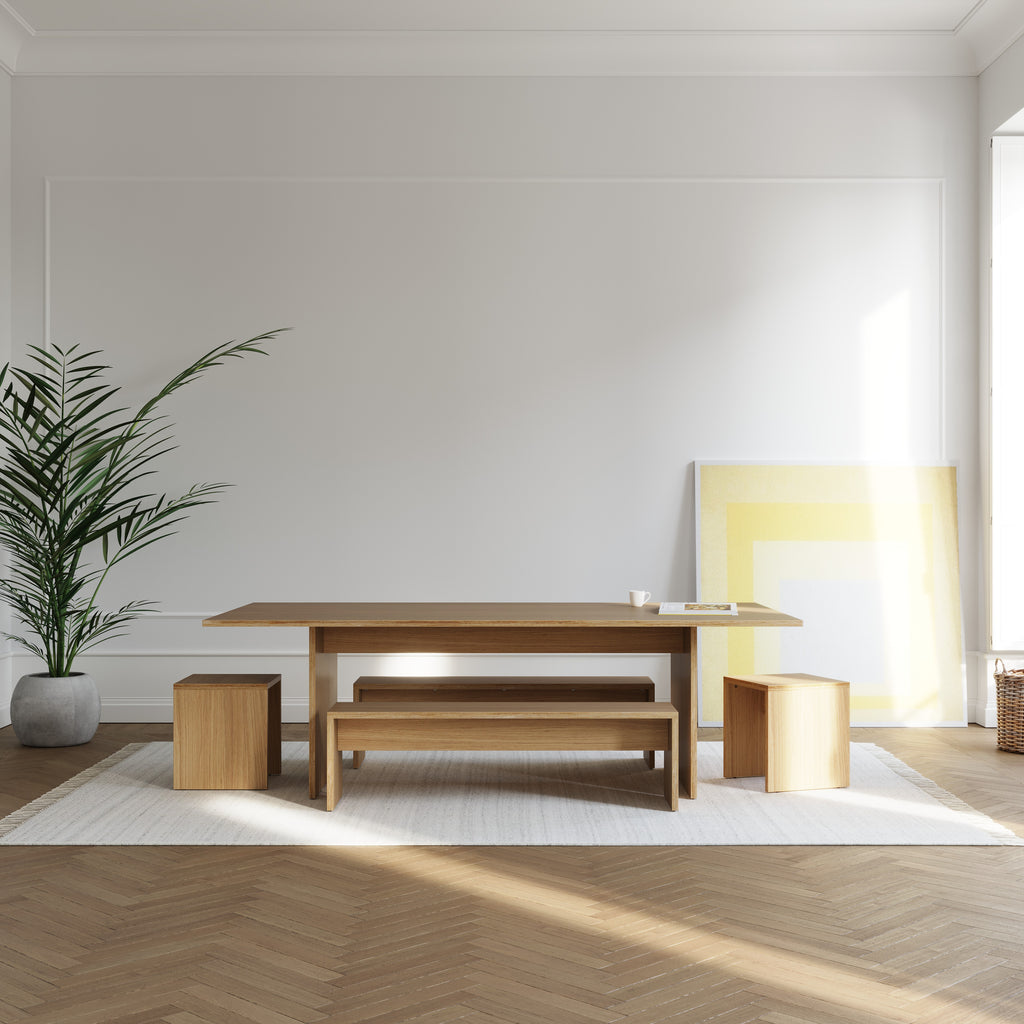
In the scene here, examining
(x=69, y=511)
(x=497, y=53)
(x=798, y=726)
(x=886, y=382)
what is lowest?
(x=798, y=726)

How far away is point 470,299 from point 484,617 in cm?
240

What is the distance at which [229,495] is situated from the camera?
578cm

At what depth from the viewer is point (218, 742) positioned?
4309mm

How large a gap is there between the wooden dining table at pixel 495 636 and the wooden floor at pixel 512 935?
2.49 ft

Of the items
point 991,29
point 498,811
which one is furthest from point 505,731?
point 991,29

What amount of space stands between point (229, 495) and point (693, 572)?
271 cm

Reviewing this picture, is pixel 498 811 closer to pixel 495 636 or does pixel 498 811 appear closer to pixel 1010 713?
pixel 495 636

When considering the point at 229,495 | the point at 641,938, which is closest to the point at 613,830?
the point at 641,938

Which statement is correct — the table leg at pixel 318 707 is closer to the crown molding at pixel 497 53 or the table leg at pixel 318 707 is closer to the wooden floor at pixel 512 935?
the wooden floor at pixel 512 935

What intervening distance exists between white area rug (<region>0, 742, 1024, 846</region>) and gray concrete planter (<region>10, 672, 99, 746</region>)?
45 centimetres

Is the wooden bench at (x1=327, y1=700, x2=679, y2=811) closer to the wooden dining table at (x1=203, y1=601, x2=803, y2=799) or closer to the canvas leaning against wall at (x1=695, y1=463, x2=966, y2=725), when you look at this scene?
the wooden dining table at (x1=203, y1=601, x2=803, y2=799)

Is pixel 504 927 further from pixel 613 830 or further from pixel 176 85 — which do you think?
pixel 176 85

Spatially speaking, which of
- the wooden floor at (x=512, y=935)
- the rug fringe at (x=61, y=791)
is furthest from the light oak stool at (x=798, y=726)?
the rug fringe at (x=61, y=791)

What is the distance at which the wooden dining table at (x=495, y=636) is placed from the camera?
161 inches
